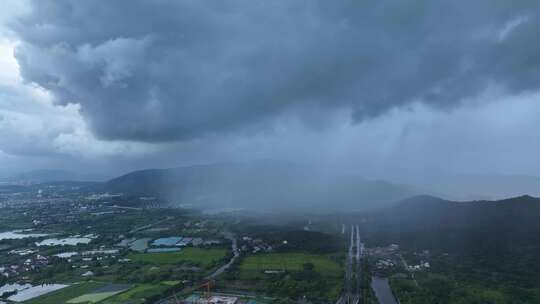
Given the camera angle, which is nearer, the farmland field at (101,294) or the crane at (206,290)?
the farmland field at (101,294)

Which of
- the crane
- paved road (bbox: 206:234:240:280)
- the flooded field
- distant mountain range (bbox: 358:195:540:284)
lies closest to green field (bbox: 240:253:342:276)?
paved road (bbox: 206:234:240:280)

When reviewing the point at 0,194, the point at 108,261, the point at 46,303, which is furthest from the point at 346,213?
the point at 0,194

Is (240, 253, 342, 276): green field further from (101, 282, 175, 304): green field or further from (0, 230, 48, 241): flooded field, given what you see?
(0, 230, 48, 241): flooded field

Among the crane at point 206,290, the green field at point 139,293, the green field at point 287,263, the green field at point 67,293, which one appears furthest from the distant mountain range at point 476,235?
the green field at point 67,293

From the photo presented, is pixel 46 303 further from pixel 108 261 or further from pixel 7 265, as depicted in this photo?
pixel 7 265

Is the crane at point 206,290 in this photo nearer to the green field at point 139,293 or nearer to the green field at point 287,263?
the green field at point 139,293

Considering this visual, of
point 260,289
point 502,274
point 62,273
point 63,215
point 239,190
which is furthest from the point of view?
point 239,190

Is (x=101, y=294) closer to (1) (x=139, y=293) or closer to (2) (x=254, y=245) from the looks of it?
(1) (x=139, y=293)

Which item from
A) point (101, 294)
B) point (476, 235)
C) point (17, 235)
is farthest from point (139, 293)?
point (17, 235)
